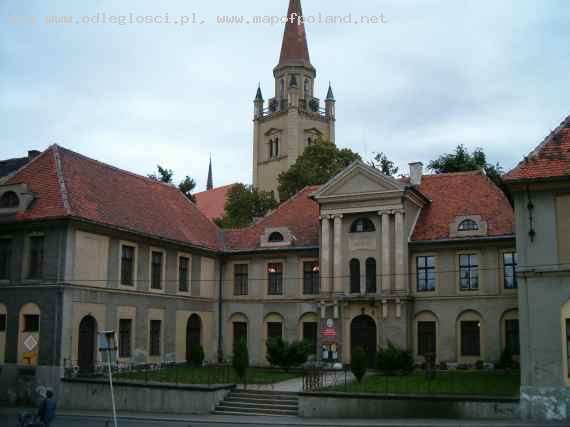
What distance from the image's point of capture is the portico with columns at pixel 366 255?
35906 millimetres

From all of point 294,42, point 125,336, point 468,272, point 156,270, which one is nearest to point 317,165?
point 468,272

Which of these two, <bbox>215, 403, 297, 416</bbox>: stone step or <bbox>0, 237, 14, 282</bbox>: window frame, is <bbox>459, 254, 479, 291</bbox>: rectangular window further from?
<bbox>0, 237, 14, 282</bbox>: window frame

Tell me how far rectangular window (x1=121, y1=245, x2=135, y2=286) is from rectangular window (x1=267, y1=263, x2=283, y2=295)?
873 centimetres

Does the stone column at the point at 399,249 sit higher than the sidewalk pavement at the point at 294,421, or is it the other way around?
the stone column at the point at 399,249

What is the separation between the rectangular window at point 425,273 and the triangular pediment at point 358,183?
3.86 meters

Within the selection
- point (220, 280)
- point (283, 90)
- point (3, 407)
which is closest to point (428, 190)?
point (220, 280)

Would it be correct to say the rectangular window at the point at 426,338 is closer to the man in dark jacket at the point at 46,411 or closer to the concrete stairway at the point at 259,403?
the concrete stairway at the point at 259,403

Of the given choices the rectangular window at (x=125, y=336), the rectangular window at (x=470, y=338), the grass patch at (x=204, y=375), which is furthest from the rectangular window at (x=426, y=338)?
the rectangular window at (x=125, y=336)

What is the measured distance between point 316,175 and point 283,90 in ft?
121

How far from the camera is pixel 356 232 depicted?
3741cm

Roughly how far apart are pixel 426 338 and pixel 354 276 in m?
4.71

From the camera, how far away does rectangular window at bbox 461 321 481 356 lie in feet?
115

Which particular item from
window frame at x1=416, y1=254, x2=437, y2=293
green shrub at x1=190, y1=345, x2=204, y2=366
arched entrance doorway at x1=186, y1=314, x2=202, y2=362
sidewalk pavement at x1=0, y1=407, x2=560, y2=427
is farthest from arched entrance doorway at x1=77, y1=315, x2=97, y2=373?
window frame at x1=416, y1=254, x2=437, y2=293

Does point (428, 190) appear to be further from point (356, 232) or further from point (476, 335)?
point (476, 335)
